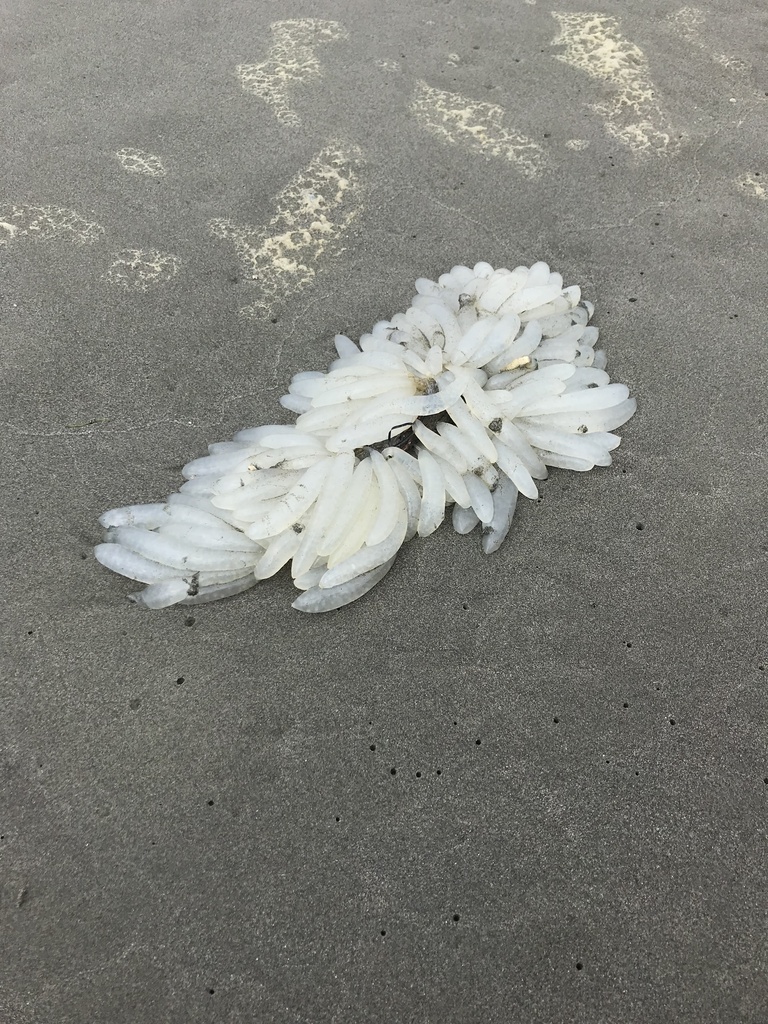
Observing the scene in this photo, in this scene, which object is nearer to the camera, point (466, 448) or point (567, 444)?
point (466, 448)

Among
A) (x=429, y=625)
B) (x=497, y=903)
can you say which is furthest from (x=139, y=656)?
(x=497, y=903)

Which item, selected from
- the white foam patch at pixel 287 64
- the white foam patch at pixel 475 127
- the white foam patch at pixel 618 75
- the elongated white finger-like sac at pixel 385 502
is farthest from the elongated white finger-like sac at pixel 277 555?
the white foam patch at pixel 618 75

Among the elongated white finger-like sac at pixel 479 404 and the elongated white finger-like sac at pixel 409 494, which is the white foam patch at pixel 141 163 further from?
the elongated white finger-like sac at pixel 409 494

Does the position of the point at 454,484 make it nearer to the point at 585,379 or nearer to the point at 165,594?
the point at 585,379

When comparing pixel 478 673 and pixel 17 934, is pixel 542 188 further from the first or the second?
pixel 17 934

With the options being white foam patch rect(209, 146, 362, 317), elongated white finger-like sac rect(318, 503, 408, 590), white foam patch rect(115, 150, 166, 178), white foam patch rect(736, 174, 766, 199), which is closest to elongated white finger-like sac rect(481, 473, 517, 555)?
elongated white finger-like sac rect(318, 503, 408, 590)

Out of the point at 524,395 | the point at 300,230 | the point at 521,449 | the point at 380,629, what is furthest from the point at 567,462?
the point at 300,230
